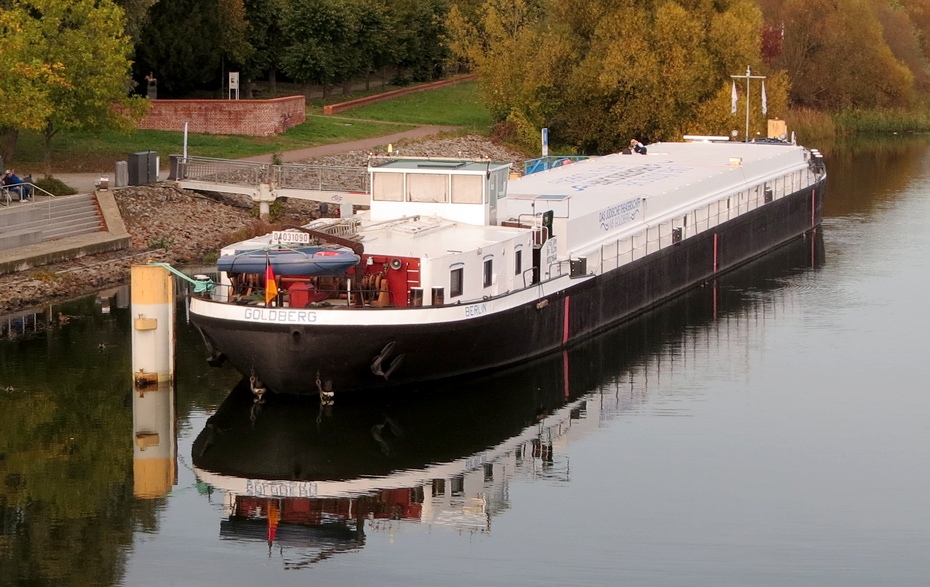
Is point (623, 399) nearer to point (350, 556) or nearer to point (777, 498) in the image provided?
point (777, 498)

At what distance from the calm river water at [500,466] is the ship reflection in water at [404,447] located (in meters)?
0.06

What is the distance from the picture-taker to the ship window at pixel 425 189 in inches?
1310

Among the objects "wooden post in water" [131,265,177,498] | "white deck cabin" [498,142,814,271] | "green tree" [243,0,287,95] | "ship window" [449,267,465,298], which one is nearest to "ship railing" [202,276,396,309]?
"wooden post in water" [131,265,177,498]

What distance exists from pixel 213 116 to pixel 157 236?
18309 millimetres


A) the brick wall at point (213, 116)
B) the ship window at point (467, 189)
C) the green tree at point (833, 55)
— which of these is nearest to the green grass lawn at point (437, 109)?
the brick wall at point (213, 116)

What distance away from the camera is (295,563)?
21.4m

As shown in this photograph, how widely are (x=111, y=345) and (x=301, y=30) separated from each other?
163ft

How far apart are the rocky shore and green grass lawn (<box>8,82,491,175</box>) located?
5.09m

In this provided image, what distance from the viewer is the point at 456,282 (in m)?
29.8

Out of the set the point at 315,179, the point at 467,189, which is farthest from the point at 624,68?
the point at 467,189

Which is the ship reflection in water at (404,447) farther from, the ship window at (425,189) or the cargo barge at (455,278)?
the ship window at (425,189)

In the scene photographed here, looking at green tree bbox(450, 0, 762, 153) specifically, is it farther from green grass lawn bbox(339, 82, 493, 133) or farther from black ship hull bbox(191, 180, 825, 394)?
black ship hull bbox(191, 180, 825, 394)

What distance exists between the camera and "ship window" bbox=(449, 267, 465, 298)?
29.6 m

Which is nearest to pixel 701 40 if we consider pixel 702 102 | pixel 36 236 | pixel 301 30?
pixel 702 102
